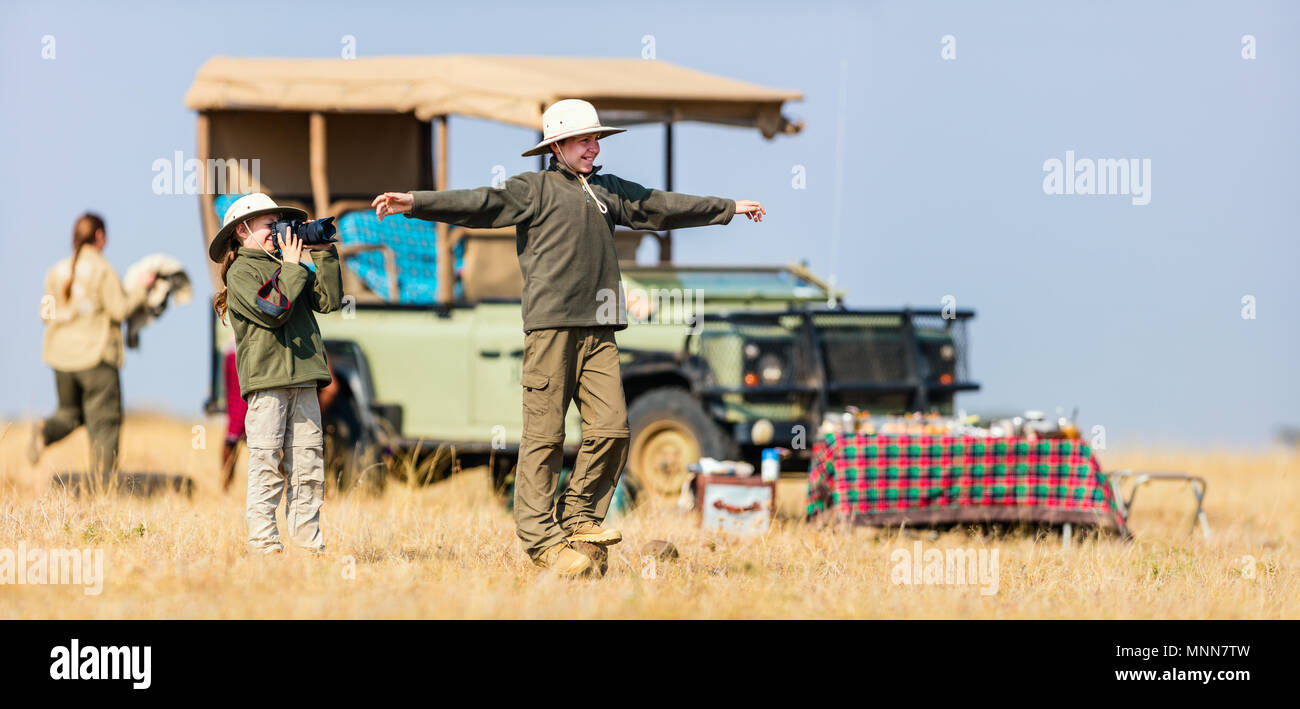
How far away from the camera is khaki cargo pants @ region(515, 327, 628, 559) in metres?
6.88

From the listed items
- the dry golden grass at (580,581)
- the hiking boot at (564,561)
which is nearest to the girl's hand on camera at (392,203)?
the dry golden grass at (580,581)

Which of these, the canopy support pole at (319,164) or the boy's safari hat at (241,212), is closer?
the boy's safari hat at (241,212)

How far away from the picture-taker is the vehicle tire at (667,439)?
418 inches

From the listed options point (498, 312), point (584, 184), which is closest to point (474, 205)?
point (584, 184)

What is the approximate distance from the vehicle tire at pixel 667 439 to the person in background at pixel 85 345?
12.0 feet

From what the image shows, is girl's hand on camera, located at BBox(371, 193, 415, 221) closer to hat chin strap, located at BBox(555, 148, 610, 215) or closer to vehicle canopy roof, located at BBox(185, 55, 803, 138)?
hat chin strap, located at BBox(555, 148, 610, 215)

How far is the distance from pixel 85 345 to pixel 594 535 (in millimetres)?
5508

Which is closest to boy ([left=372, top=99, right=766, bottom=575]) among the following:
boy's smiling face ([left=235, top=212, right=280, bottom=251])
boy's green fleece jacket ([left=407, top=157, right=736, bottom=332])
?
boy's green fleece jacket ([left=407, top=157, right=736, bottom=332])

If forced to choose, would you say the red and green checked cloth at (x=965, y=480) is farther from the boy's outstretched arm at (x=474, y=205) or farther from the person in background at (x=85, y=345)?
the person in background at (x=85, y=345)

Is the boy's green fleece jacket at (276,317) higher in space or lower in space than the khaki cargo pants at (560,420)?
higher

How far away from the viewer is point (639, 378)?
10969 millimetres

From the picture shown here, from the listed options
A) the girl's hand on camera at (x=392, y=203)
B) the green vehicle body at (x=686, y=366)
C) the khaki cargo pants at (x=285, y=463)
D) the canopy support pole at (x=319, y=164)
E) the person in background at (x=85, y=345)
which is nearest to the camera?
the girl's hand on camera at (x=392, y=203)

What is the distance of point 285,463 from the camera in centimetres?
714
